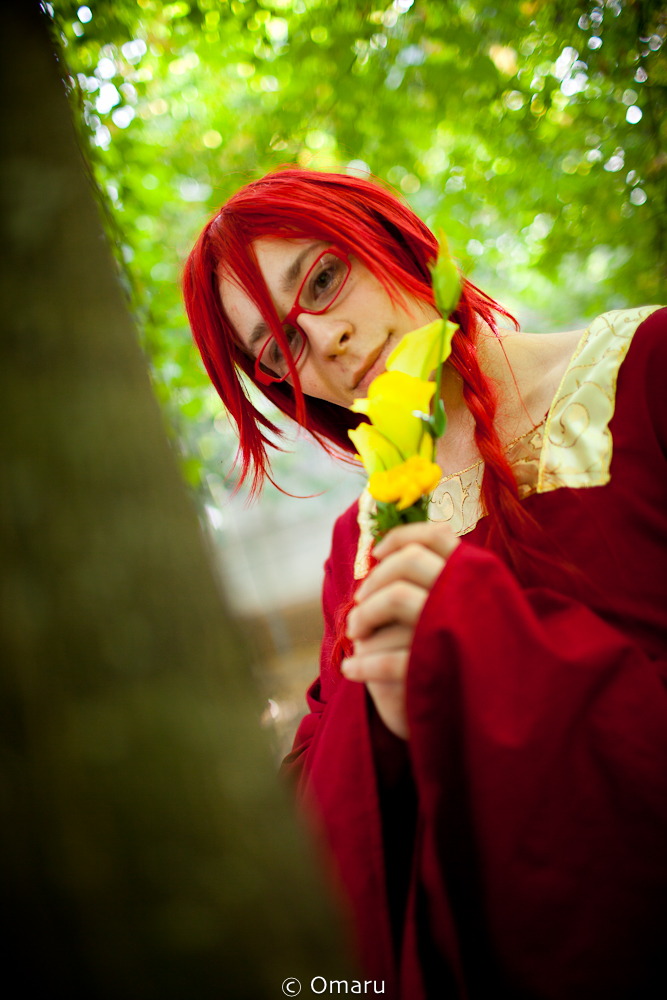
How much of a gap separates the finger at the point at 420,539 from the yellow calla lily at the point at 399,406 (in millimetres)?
83

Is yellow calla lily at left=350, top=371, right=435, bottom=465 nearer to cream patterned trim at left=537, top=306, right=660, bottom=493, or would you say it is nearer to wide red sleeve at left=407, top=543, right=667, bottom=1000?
wide red sleeve at left=407, top=543, right=667, bottom=1000

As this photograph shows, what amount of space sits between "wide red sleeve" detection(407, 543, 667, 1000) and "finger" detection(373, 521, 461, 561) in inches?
1.0

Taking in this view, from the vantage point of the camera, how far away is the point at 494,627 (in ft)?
1.85

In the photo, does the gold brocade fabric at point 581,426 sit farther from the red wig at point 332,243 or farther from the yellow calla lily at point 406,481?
the yellow calla lily at point 406,481

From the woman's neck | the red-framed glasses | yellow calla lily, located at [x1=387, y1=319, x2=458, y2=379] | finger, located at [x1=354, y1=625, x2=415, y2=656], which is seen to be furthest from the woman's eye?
finger, located at [x1=354, y1=625, x2=415, y2=656]

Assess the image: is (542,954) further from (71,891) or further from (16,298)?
(16,298)

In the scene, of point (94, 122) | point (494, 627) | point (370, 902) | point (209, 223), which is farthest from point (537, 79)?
point (370, 902)

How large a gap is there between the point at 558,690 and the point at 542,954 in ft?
0.87

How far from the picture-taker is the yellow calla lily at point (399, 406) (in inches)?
22.3

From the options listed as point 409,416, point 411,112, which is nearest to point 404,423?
point 409,416

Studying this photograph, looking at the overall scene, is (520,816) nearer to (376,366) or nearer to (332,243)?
(376,366)

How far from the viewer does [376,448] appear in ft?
1.94

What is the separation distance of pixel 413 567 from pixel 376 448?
0.45ft

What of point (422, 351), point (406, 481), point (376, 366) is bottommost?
point (406, 481)
